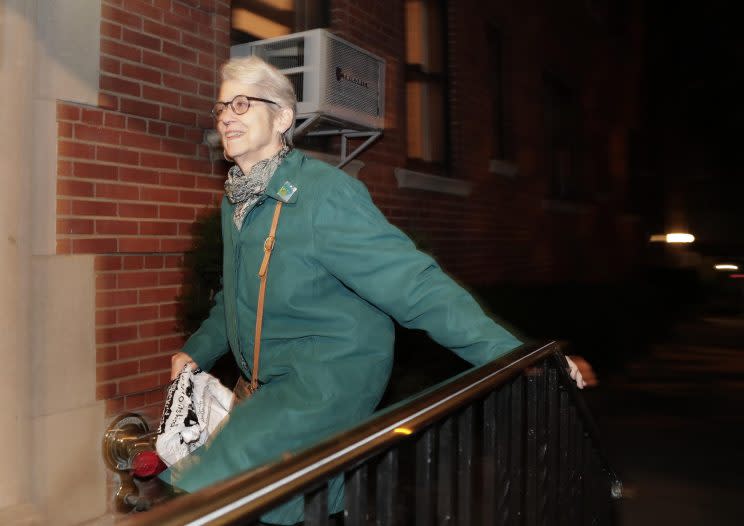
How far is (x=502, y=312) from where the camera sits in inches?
266

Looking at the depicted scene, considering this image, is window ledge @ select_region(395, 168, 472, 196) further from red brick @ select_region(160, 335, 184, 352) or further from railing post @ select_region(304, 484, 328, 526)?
railing post @ select_region(304, 484, 328, 526)

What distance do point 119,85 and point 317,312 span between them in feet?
8.25

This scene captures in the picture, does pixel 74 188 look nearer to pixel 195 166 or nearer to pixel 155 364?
pixel 195 166

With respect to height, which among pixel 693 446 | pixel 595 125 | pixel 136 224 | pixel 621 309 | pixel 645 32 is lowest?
pixel 693 446

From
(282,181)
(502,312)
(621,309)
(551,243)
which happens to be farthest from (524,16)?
(282,181)

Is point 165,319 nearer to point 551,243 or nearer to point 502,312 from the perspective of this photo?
point 502,312

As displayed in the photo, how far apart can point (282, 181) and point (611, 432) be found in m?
5.31

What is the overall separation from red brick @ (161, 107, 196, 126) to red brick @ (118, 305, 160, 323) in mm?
1026

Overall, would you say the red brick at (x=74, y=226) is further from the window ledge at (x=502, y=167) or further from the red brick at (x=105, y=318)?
the window ledge at (x=502, y=167)

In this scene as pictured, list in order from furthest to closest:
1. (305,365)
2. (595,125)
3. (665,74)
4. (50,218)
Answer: (665,74), (595,125), (50,218), (305,365)

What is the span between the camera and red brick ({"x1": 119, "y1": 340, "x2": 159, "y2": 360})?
400 cm

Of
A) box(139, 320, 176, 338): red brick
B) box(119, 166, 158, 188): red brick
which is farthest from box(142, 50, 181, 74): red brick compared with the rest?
box(139, 320, 176, 338): red brick

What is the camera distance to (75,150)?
146 inches

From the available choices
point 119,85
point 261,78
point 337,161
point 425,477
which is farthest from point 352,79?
point 425,477
